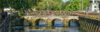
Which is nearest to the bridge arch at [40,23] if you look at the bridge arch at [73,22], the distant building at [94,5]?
the bridge arch at [73,22]

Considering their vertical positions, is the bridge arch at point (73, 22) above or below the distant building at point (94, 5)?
below

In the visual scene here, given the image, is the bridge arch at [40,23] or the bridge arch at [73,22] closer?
the bridge arch at [73,22]

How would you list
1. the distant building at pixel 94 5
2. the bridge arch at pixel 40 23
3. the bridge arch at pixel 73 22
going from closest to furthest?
the bridge arch at pixel 73 22, the bridge arch at pixel 40 23, the distant building at pixel 94 5

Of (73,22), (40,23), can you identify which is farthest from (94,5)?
(73,22)

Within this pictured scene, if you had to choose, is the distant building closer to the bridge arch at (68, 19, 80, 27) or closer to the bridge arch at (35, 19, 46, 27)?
the bridge arch at (35, 19, 46, 27)

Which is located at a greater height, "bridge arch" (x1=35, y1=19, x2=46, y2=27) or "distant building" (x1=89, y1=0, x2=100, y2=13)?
"distant building" (x1=89, y1=0, x2=100, y2=13)

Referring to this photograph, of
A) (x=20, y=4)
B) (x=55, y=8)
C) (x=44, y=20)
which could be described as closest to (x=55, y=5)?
(x=55, y=8)

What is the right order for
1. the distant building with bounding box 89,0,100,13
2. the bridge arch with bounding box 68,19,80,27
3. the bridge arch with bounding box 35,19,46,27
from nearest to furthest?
the bridge arch with bounding box 68,19,80,27 → the bridge arch with bounding box 35,19,46,27 → the distant building with bounding box 89,0,100,13

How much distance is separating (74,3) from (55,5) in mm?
8558

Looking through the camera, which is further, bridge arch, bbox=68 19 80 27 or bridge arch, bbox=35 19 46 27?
bridge arch, bbox=35 19 46 27

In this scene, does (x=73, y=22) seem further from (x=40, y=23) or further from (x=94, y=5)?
(x=94, y=5)

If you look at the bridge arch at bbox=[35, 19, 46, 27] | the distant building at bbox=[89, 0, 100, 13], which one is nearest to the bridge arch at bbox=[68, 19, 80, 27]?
the bridge arch at bbox=[35, 19, 46, 27]

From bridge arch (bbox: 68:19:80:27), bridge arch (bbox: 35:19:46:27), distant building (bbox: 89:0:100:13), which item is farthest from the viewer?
distant building (bbox: 89:0:100:13)

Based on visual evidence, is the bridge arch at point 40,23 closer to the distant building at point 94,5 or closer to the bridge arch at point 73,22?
the bridge arch at point 73,22
